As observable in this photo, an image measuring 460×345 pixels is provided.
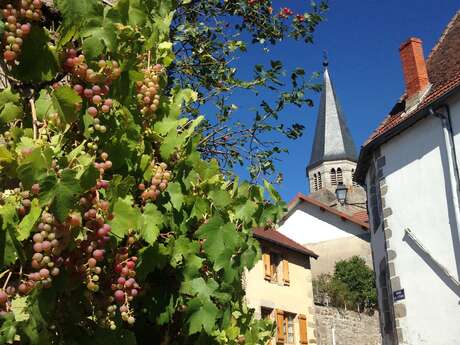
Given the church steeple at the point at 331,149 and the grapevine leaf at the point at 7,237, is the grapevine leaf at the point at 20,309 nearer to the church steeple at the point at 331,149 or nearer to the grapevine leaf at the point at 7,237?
the grapevine leaf at the point at 7,237

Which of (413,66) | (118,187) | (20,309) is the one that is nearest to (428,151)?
(413,66)

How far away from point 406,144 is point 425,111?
1.05m

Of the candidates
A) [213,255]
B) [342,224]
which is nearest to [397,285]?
[213,255]

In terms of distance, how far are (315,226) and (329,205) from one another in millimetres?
22422

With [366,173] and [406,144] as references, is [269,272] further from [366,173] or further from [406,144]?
[406,144]

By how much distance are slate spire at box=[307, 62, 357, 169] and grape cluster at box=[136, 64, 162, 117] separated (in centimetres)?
6937

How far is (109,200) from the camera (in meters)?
1.77

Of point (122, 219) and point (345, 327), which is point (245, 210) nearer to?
point (122, 219)

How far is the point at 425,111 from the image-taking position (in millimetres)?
12430

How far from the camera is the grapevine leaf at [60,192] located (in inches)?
58.0

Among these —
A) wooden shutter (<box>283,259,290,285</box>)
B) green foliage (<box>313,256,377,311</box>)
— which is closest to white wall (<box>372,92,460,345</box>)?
wooden shutter (<box>283,259,290,285</box>)

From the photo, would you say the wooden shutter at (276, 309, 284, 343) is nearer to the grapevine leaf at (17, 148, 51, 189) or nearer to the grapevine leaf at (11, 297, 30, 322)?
the grapevine leaf at (11, 297, 30, 322)

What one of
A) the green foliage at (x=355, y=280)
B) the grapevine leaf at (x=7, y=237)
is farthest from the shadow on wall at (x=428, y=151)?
the green foliage at (x=355, y=280)

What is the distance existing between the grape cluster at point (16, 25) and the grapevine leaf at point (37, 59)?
81 mm
